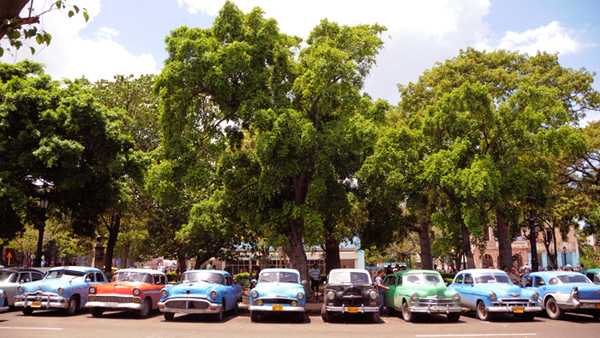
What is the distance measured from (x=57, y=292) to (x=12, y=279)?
3.34 meters

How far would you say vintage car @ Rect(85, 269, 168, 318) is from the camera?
539 inches

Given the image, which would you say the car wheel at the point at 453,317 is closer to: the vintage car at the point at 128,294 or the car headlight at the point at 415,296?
the car headlight at the point at 415,296

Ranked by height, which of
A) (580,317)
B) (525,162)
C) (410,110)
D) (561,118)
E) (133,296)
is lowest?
(580,317)

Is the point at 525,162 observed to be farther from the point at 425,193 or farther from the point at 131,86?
the point at 131,86

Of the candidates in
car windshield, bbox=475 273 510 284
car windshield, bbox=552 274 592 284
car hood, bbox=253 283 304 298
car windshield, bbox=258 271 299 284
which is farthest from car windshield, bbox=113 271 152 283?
car windshield, bbox=552 274 592 284

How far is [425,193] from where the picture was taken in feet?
85.4

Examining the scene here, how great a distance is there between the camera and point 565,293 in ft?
47.1

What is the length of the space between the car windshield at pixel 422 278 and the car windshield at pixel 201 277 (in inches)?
258

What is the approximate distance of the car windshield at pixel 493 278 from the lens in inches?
596

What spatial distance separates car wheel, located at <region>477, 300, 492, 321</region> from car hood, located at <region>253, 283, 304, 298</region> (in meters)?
6.11

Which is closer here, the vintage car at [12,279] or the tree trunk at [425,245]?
the vintage car at [12,279]

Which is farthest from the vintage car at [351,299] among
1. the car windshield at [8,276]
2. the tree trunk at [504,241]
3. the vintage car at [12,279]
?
the tree trunk at [504,241]

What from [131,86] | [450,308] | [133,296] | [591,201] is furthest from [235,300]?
[591,201]

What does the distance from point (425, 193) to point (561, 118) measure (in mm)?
8076
